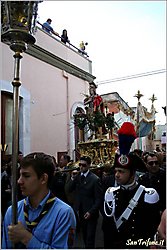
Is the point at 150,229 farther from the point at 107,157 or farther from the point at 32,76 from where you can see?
the point at 32,76

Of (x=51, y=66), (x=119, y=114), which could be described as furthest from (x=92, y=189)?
(x=119, y=114)

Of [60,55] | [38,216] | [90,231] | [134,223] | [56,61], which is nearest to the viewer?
[38,216]

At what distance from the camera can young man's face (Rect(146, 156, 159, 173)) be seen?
127 inches

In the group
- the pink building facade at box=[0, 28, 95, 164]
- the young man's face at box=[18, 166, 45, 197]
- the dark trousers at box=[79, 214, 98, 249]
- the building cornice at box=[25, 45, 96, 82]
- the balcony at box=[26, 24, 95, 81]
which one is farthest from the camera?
the balcony at box=[26, 24, 95, 81]

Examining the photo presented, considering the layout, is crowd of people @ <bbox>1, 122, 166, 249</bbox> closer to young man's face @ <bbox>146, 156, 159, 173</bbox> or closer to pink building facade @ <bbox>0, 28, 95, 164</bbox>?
young man's face @ <bbox>146, 156, 159, 173</bbox>

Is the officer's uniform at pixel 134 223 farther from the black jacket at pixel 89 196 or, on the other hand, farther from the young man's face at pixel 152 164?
the black jacket at pixel 89 196

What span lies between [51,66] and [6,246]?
6763mm

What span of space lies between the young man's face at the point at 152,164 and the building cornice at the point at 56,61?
403 centimetres

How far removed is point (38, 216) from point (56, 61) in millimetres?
6865

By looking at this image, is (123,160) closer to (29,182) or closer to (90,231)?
(29,182)

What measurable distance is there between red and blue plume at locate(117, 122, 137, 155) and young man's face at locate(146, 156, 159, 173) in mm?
1200

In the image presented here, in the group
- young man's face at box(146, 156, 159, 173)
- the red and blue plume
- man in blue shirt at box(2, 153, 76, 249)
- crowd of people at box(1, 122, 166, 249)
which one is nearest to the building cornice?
young man's face at box(146, 156, 159, 173)

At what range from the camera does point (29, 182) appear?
4.87 ft

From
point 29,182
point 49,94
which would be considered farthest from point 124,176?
point 49,94
